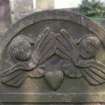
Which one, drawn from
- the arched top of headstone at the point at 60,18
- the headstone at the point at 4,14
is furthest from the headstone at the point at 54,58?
the headstone at the point at 4,14

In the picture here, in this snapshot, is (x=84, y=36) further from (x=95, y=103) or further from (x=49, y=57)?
(x=95, y=103)

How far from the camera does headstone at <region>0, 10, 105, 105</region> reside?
7.24 ft

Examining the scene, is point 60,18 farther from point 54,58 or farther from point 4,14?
point 4,14

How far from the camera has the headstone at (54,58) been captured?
2.21 metres

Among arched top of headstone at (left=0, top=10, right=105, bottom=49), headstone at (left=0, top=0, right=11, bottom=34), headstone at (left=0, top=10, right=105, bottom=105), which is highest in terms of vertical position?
arched top of headstone at (left=0, top=10, right=105, bottom=49)

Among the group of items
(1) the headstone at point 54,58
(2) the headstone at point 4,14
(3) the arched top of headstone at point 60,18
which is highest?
(3) the arched top of headstone at point 60,18

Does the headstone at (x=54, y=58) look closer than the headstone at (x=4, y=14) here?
Yes

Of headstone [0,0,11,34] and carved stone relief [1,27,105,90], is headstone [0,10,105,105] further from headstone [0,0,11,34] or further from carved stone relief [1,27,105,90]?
headstone [0,0,11,34]

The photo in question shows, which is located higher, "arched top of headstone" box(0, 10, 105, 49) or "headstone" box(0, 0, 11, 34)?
"arched top of headstone" box(0, 10, 105, 49)

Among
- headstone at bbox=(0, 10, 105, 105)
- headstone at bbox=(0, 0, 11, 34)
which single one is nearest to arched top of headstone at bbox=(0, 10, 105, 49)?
headstone at bbox=(0, 10, 105, 105)

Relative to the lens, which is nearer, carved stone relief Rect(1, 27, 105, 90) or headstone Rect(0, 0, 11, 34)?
carved stone relief Rect(1, 27, 105, 90)

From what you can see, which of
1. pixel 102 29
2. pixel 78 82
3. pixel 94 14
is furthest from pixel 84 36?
pixel 94 14

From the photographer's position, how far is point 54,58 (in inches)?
88.5

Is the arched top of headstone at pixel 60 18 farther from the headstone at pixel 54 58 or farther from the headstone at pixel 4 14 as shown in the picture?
the headstone at pixel 4 14
